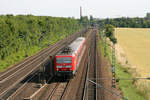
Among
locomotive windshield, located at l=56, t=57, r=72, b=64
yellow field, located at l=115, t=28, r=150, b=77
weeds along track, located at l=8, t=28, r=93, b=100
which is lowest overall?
yellow field, located at l=115, t=28, r=150, b=77

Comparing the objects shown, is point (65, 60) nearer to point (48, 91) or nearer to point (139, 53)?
point (48, 91)

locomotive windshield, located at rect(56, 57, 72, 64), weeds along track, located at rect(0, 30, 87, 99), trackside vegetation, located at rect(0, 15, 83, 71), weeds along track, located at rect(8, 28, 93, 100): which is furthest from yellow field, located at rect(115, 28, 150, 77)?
trackside vegetation, located at rect(0, 15, 83, 71)

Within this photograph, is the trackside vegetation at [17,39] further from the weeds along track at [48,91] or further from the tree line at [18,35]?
the weeds along track at [48,91]

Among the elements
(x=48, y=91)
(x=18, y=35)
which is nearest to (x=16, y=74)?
(x=48, y=91)

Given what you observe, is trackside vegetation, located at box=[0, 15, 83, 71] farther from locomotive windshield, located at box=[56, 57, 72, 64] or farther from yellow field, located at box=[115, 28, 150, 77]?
yellow field, located at box=[115, 28, 150, 77]

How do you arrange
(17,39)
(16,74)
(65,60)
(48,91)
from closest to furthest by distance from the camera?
(48,91) < (65,60) < (16,74) < (17,39)

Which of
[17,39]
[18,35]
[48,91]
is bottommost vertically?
[48,91]

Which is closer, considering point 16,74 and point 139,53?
point 16,74

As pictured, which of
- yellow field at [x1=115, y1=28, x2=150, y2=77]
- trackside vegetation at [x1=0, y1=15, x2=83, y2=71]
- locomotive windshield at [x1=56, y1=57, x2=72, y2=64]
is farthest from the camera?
yellow field at [x1=115, y1=28, x2=150, y2=77]

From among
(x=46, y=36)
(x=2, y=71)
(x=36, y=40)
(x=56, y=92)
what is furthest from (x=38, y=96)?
(x=46, y=36)

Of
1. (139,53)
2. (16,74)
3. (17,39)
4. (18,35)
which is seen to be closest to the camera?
(16,74)

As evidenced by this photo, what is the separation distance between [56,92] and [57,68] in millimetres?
3912

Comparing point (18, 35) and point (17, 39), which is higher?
point (18, 35)

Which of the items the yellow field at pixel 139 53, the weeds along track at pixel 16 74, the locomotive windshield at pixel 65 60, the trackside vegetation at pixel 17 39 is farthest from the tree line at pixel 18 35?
the yellow field at pixel 139 53
